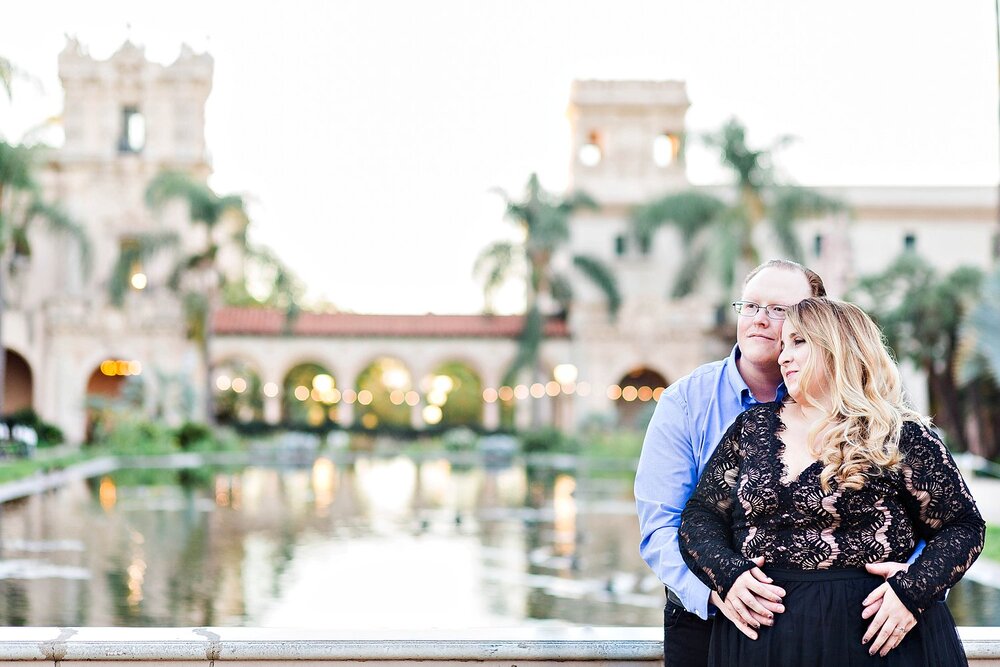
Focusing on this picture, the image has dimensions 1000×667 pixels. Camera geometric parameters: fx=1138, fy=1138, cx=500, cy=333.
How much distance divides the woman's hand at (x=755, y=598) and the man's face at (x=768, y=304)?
0.65 m

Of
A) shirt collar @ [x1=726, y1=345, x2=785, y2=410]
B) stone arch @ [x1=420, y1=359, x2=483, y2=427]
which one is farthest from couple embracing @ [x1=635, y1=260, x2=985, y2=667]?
stone arch @ [x1=420, y1=359, x2=483, y2=427]

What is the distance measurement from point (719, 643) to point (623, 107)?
43316 mm

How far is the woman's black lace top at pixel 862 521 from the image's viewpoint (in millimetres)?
2895

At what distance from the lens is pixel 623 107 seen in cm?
4506

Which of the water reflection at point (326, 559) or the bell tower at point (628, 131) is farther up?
the bell tower at point (628, 131)

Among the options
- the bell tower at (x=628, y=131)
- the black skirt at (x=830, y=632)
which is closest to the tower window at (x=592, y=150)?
the bell tower at (x=628, y=131)

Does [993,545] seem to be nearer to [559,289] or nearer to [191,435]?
[191,435]

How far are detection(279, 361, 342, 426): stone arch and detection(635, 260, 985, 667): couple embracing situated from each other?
3963cm

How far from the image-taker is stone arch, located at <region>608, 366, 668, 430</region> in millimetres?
42250

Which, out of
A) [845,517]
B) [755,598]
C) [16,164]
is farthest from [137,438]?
[845,517]

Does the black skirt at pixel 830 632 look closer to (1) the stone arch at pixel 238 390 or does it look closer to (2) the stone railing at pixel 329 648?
(2) the stone railing at pixel 329 648

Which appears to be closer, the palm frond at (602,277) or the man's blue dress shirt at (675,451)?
the man's blue dress shirt at (675,451)

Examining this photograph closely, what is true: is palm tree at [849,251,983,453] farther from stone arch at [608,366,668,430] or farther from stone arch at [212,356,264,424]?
stone arch at [212,356,264,424]

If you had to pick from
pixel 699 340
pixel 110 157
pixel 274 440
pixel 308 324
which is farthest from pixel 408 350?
pixel 110 157
